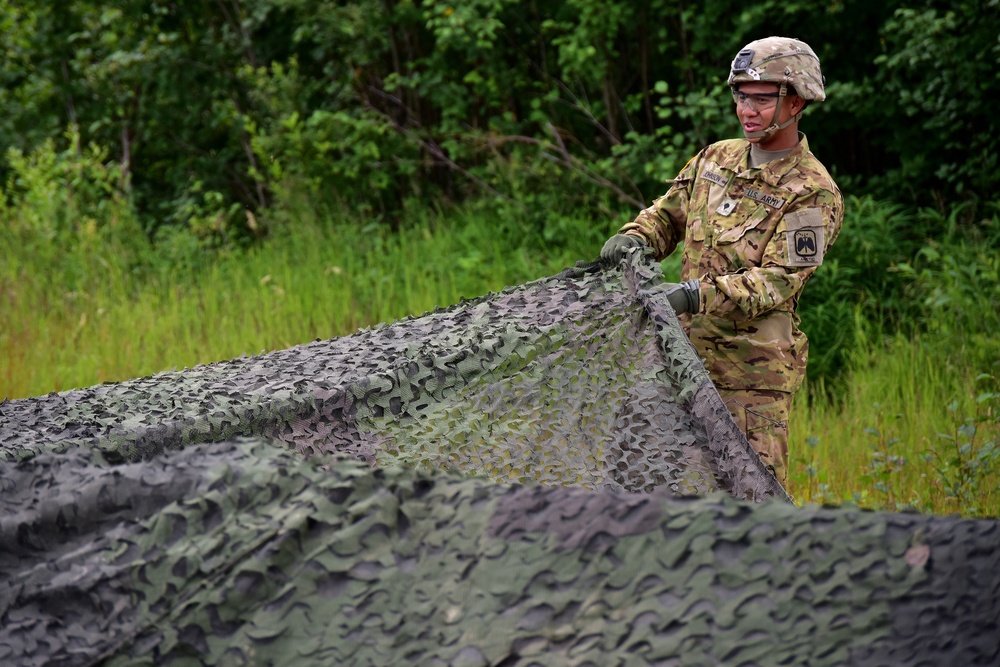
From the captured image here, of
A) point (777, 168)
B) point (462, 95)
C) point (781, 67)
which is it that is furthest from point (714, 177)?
point (462, 95)

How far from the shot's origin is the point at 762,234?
3012mm

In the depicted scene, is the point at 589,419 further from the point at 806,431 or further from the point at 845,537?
the point at 806,431

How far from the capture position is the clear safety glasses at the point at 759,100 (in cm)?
298

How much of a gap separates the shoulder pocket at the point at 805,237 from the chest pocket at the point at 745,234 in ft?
0.30

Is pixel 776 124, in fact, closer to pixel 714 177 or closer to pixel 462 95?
pixel 714 177

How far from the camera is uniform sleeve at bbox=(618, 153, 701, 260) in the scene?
Result: 328 cm

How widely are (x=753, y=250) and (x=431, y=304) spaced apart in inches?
135

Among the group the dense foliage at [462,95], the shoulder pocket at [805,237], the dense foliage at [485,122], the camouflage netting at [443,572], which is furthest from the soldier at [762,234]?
the dense foliage at [462,95]

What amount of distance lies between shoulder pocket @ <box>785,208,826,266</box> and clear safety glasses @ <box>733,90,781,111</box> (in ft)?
1.11

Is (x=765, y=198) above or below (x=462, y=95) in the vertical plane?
below

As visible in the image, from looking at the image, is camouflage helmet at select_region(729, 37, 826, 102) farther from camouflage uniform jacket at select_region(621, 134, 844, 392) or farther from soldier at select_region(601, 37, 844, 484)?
camouflage uniform jacket at select_region(621, 134, 844, 392)

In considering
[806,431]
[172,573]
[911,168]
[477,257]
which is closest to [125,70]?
[477,257]

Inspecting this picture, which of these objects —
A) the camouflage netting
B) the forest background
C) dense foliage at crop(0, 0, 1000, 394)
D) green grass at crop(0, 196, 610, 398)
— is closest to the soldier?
the forest background

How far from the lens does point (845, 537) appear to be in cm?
115
